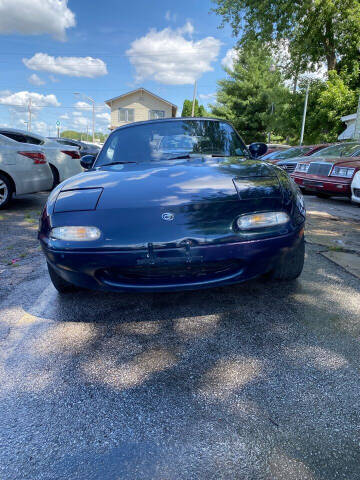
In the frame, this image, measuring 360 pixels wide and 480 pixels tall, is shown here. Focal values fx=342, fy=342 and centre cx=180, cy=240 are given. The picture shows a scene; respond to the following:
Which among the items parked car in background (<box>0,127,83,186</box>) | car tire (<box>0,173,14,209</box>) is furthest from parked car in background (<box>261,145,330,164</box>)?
car tire (<box>0,173,14,209</box>)

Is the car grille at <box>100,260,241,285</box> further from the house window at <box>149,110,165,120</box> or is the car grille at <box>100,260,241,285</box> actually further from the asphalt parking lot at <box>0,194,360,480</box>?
the house window at <box>149,110,165,120</box>

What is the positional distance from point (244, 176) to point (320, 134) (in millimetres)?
22656

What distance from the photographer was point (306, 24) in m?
18.5

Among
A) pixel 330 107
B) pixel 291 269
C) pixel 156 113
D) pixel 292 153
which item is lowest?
pixel 291 269

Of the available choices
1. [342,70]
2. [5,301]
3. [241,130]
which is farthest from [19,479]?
[241,130]

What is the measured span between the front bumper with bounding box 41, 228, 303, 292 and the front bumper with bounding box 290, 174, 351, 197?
5.60 m

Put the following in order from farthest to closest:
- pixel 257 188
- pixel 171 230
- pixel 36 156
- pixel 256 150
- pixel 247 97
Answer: pixel 247 97
pixel 36 156
pixel 256 150
pixel 257 188
pixel 171 230

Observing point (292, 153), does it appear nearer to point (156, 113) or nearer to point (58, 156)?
point (58, 156)

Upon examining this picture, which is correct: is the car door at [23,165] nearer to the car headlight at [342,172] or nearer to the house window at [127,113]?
the car headlight at [342,172]

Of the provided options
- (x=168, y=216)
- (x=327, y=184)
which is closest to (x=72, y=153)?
(x=327, y=184)

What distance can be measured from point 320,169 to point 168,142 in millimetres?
5508

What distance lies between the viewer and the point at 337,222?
17.6 feet

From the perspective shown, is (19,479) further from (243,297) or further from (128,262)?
(243,297)

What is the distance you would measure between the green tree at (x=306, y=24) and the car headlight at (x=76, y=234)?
790 inches
